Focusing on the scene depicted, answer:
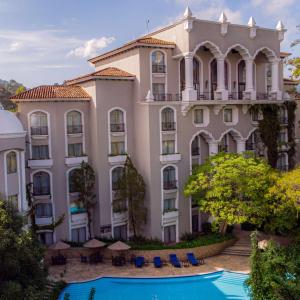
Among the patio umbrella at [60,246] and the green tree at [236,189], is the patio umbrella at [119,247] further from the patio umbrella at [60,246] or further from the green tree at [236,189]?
the green tree at [236,189]

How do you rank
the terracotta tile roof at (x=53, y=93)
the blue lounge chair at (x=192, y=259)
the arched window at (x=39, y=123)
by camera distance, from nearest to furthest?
1. the blue lounge chair at (x=192, y=259)
2. the terracotta tile roof at (x=53, y=93)
3. the arched window at (x=39, y=123)

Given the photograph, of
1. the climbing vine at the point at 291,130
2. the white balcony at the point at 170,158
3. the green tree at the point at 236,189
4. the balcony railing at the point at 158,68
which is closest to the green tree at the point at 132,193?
the white balcony at the point at 170,158

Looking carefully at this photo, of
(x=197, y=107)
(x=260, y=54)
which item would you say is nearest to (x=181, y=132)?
(x=197, y=107)

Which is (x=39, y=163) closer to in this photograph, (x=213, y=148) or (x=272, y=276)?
(x=213, y=148)

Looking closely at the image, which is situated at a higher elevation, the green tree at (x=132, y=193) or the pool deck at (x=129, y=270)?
the green tree at (x=132, y=193)

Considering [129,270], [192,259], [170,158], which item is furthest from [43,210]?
[192,259]

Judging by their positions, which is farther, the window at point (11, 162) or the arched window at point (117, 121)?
the arched window at point (117, 121)

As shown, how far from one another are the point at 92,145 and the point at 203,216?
1211cm

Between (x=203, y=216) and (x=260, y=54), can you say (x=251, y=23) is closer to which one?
(x=260, y=54)

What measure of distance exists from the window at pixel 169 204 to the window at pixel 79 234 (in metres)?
7.26

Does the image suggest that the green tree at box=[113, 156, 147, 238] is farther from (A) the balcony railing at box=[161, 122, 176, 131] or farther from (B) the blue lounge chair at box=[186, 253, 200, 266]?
(B) the blue lounge chair at box=[186, 253, 200, 266]

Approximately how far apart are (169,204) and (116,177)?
5115 mm

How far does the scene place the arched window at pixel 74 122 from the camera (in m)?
32.0

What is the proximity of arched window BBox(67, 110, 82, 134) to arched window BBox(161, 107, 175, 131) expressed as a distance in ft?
22.7
